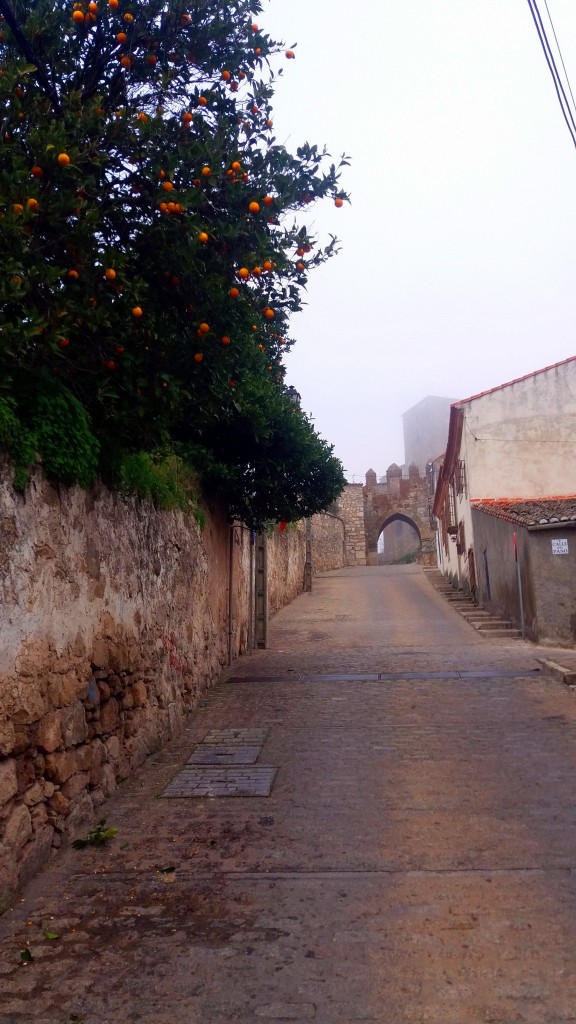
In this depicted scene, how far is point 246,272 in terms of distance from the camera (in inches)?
207

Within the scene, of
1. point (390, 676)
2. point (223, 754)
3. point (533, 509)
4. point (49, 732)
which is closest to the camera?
point (49, 732)

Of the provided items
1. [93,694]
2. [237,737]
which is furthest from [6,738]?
[237,737]

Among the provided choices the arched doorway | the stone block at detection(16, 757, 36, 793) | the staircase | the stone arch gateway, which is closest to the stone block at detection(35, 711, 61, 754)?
the stone block at detection(16, 757, 36, 793)

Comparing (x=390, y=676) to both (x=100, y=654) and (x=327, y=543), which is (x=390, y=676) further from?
(x=327, y=543)

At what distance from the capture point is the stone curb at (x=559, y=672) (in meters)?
9.34

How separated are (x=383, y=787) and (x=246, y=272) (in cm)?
387

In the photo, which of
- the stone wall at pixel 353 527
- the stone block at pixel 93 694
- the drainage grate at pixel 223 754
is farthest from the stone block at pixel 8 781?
the stone wall at pixel 353 527

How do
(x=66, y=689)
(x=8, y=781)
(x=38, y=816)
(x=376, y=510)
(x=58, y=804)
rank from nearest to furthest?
(x=8, y=781)
(x=38, y=816)
(x=58, y=804)
(x=66, y=689)
(x=376, y=510)

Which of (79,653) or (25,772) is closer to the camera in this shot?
(25,772)

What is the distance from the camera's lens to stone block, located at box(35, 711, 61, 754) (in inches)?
173

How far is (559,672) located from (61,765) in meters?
6.99

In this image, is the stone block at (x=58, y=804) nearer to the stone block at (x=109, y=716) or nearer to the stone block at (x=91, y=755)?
the stone block at (x=91, y=755)

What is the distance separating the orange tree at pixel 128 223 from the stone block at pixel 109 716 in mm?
1700

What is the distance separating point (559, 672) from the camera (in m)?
9.68
